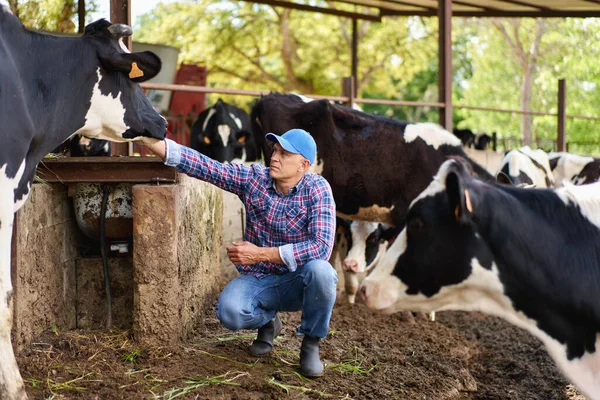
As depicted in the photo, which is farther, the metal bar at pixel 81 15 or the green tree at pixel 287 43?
Answer: the green tree at pixel 287 43

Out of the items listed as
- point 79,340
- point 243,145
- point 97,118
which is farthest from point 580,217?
point 243,145

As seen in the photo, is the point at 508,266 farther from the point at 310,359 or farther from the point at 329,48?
the point at 329,48

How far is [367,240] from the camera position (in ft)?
24.8

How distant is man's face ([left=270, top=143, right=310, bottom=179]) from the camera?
4.12 meters

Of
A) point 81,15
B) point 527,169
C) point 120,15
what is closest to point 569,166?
point 527,169

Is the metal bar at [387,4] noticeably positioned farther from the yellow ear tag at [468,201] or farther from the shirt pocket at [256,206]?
the yellow ear tag at [468,201]

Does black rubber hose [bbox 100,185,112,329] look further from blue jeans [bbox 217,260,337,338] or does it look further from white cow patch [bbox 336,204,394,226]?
white cow patch [bbox 336,204,394,226]

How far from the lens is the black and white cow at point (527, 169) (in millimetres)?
8688

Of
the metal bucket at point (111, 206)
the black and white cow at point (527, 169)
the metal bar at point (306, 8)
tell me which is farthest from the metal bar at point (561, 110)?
the metal bucket at point (111, 206)

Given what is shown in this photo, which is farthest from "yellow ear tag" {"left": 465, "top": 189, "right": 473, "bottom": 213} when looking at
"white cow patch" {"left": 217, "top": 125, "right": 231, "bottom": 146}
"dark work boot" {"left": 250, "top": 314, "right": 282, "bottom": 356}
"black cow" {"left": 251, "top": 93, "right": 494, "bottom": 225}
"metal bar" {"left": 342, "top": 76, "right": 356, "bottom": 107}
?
"white cow patch" {"left": 217, "top": 125, "right": 231, "bottom": 146}

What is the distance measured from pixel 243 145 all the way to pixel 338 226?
12.5 feet

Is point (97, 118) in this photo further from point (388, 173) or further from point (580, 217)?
point (388, 173)

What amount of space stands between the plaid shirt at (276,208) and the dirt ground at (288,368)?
577mm

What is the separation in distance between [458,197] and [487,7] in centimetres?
1054
